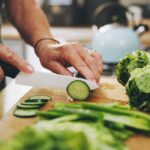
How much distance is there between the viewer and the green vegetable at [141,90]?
4.67 feet

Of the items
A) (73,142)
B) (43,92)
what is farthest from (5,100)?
(73,142)

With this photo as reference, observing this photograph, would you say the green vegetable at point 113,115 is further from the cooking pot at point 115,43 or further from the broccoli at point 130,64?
the cooking pot at point 115,43

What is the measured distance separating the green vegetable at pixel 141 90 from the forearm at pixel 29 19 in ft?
2.15

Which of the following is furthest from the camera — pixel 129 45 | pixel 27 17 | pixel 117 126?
pixel 129 45

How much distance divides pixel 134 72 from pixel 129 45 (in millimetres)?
1080

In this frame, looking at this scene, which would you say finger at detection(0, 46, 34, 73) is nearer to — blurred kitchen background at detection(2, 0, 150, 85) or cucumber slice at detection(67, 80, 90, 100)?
cucumber slice at detection(67, 80, 90, 100)

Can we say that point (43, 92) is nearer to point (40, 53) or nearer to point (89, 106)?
point (40, 53)

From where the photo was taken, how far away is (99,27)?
3.05 m

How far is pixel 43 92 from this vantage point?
1703 mm

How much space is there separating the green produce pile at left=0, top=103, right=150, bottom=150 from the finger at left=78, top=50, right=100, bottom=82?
0.33 metres

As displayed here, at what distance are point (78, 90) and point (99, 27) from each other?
1564 mm

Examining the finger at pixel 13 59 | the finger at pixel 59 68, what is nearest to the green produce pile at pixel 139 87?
the finger at pixel 59 68

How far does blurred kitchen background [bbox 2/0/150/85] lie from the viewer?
2.58m

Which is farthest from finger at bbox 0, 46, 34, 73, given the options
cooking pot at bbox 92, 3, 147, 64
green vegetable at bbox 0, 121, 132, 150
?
cooking pot at bbox 92, 3, 147, 64
